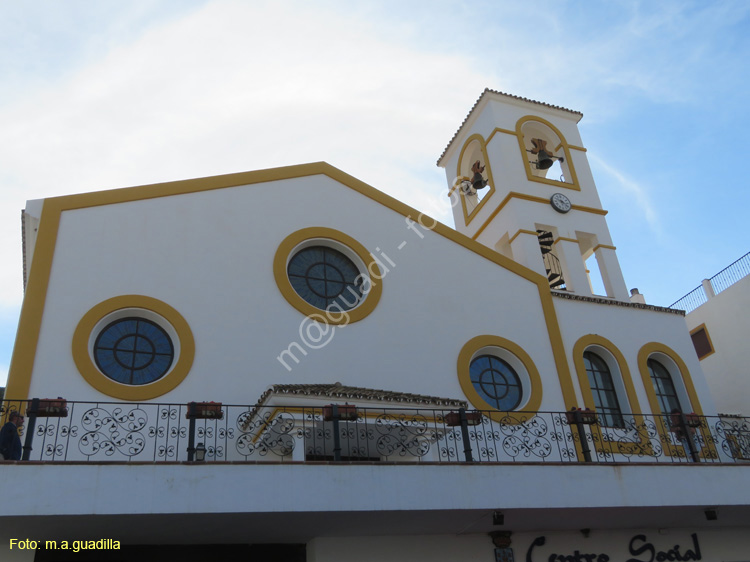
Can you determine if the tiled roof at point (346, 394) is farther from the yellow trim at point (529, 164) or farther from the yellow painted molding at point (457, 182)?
the yellow painted molding at point (457, 182)

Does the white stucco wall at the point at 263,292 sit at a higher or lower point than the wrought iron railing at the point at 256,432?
higher

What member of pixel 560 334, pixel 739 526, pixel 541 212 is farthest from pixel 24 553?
pixel 541 212

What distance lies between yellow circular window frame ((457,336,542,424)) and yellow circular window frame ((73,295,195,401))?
4895 millimetres

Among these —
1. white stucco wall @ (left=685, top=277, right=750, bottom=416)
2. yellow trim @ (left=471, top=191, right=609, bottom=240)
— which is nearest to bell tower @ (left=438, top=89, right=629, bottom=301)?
yellow trim @ (left=471, top=191, right=609, bottom=240)


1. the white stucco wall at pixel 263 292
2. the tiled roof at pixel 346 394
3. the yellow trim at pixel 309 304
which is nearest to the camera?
the tiled roof at pixel 346 394

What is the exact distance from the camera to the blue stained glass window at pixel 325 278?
1284 centimetres

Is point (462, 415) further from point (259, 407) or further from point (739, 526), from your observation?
point (739, 526)

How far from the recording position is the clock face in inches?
675

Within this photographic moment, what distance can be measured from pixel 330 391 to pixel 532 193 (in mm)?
8956

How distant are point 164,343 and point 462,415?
4.93m

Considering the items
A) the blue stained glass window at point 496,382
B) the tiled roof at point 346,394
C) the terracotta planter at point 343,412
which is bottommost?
the terracotta planter at point 343,412

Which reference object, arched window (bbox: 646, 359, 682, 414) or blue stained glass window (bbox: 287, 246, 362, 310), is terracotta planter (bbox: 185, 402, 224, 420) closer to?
blue stained glass window (bbox: 287, 246, 362, 310)

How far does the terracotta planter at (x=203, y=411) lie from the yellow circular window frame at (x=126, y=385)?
1.76m

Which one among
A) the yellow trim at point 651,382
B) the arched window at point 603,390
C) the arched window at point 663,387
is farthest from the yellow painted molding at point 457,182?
the arched window at point 663,387
